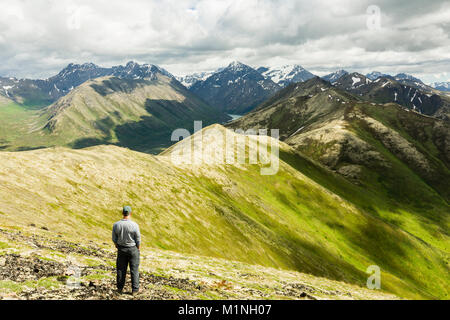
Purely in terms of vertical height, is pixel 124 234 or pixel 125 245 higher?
pixel 124 234

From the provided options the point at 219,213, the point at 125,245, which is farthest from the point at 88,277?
the point at 219,213

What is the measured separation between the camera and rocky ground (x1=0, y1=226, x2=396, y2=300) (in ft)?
52.5

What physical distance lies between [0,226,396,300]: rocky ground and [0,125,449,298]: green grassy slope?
8.30m

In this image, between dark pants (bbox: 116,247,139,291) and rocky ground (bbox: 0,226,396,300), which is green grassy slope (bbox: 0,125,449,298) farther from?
dark pants (bbox: 116,247,139,291)

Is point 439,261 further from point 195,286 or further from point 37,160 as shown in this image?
point 37,160

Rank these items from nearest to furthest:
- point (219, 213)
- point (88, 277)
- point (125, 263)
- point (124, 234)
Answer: point (124, 234) < point (125, 263) < point (88, 277) < point (219, 213)

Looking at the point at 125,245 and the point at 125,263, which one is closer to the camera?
the point at 125,245

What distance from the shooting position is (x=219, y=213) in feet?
232

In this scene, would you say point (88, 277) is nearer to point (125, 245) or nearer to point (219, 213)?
point (125, 245)

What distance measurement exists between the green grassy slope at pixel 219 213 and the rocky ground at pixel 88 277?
8.30m

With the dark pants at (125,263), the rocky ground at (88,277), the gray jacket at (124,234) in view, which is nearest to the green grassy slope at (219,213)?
the rocky ground at (88,277)

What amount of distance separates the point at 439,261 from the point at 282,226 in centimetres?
7922

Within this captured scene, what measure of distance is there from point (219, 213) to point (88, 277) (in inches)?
2085

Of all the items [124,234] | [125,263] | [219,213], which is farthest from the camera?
[219,213]
